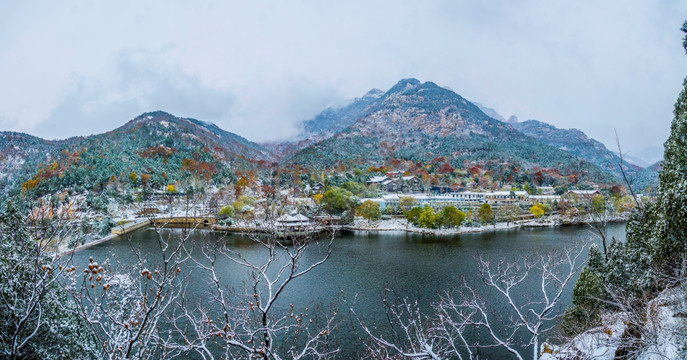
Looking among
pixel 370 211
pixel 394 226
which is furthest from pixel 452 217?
pixel 370 211

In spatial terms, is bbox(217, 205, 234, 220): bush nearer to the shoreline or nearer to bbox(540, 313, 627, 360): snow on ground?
the shoreline

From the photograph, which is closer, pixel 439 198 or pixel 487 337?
pixel 487 337

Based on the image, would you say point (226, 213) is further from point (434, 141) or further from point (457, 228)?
point (434, 141)

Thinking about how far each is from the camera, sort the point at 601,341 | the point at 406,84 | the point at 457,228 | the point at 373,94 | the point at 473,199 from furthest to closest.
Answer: the point at 373,94 < the point at 406,84 < the point at 473,199 < the point at 457,228 < the point at 601,341

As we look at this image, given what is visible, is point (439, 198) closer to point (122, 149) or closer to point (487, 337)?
point (487, 337)

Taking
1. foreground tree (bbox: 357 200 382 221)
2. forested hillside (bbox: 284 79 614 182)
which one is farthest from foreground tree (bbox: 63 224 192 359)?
forested hillside (bbox: 284 79 614 182)

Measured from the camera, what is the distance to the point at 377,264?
15742 millimetres

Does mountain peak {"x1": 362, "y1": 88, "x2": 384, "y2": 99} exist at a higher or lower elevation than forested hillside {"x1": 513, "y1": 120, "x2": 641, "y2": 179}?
higher

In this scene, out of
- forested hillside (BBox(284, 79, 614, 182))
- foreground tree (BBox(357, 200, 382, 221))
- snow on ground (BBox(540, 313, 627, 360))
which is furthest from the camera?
forested hillside (BBox(284, 79, 614, 182))

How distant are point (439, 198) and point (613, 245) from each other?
88.8ft

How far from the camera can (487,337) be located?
871 centimetres

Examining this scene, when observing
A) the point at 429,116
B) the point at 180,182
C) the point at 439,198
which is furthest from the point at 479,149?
the point at 180,182

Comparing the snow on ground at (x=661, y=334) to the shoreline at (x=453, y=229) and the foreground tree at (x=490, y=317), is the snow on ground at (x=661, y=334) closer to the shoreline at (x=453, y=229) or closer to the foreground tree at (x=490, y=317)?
the foreground tree at (x=490, y=317)

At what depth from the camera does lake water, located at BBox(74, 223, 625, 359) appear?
10.8 meters
